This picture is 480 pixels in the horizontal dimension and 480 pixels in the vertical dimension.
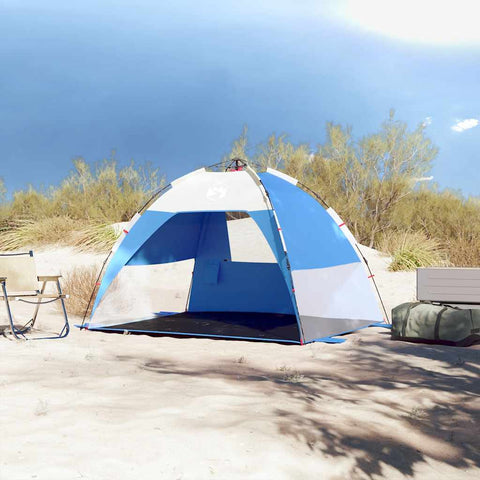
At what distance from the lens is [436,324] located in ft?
18.9

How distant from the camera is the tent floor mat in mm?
6320

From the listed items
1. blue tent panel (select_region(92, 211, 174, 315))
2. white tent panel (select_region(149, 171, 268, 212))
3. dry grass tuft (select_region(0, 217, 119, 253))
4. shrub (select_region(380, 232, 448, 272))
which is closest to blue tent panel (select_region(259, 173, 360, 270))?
white tent panel (select_region(149, 171, 268, 212))

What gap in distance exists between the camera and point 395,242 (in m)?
12.4

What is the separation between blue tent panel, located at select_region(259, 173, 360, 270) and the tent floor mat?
798 millimetres

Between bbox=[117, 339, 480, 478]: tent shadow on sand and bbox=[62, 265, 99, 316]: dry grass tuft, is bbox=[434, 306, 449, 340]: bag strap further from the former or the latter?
bbox=[62, 265, 99, 316]: dry grass tuft

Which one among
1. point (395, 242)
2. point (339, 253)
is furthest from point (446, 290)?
point (395, 242)

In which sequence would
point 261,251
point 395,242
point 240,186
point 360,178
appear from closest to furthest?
point 240,186 < point 261,251 < point 395,242 < point 360,178

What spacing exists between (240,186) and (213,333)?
1.57m

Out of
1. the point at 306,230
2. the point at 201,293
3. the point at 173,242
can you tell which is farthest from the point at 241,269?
the point at 306,230

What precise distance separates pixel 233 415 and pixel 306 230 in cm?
363

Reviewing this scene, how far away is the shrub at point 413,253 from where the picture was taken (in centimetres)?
1091

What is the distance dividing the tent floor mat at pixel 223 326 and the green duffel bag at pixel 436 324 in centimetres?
103

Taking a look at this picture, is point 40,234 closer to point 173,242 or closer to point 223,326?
point 173,242

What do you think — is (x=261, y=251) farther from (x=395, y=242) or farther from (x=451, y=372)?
(x=451, y=372)
